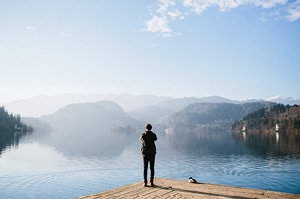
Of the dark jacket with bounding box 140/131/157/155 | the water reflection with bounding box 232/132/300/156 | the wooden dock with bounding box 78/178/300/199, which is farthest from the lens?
the water reflection with bounding box 232/132/300/156

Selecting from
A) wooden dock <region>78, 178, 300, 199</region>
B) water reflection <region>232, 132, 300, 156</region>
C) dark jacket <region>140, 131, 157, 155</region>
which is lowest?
water reflection <region>232, 132, 300, 156</region>

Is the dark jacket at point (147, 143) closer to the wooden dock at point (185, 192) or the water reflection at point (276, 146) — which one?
the wooden dock at point (185, 192)

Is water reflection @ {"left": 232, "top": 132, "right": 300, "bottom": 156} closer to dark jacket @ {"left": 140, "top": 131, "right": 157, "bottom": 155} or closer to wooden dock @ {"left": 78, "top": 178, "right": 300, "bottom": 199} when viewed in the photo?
wooden dock @ {"left": 78, "top": 178, "right": 300, "bottom": 199}

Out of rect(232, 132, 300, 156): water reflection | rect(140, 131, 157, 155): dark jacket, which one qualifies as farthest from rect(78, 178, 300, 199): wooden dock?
rect(232, 132, 300, 156): water reflection

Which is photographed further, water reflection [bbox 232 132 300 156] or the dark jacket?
water reflection [bbox 232 132 300 156]

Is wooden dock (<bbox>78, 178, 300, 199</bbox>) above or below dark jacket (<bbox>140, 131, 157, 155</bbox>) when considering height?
below

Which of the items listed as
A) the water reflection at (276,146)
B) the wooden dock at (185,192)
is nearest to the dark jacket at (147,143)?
the wooden dock at (185,192)

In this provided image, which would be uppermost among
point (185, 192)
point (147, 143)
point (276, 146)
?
point (147, 143)

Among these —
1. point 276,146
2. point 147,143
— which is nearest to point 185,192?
point 147,143

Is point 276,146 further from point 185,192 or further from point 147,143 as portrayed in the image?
point 147,143

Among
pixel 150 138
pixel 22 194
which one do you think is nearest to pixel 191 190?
pixel 150 138

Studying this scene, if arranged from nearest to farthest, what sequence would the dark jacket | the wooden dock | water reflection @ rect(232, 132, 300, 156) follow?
1. the wooden dock
2. the dark jacket
3. water reflection @ rect(232, 132, 300, 156)

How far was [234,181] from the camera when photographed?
37.1 meters

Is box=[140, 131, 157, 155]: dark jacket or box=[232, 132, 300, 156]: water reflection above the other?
box=[140, 131, 157, 155]: dark jacket
